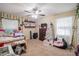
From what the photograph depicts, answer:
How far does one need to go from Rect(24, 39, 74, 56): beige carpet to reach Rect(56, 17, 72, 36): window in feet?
1.01

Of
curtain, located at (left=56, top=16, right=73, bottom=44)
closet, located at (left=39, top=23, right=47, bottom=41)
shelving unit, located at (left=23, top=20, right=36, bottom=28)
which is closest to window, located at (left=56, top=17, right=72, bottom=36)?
curtain, located at (left=56, top=16, right=73, bottom=44)

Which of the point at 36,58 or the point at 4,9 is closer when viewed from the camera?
the point at 4,9

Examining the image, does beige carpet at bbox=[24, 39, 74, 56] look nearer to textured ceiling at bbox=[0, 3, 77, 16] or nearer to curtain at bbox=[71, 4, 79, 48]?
curtain at bbox=[71, 4, 79, 48]

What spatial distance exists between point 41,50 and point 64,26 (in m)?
0.61

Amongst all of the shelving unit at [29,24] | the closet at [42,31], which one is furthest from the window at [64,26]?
the shelving unit at [29,24]

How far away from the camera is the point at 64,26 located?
198 cm

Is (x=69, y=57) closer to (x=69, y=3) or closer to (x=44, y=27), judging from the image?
(x=44, y=27)

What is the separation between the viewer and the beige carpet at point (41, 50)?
2.00m

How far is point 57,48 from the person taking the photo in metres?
2.00

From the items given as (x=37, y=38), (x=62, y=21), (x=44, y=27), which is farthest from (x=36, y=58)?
(x=62, y=21)

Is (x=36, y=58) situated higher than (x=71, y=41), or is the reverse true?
(x=71, y=41)

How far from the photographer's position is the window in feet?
6.42

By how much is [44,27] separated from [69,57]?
2.40 feet

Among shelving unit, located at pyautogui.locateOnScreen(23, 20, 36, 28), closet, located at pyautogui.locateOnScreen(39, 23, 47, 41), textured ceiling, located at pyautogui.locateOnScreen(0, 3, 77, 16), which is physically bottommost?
closet, located at pyautogui.locateOnScreen(39, 23, 47, 41)
